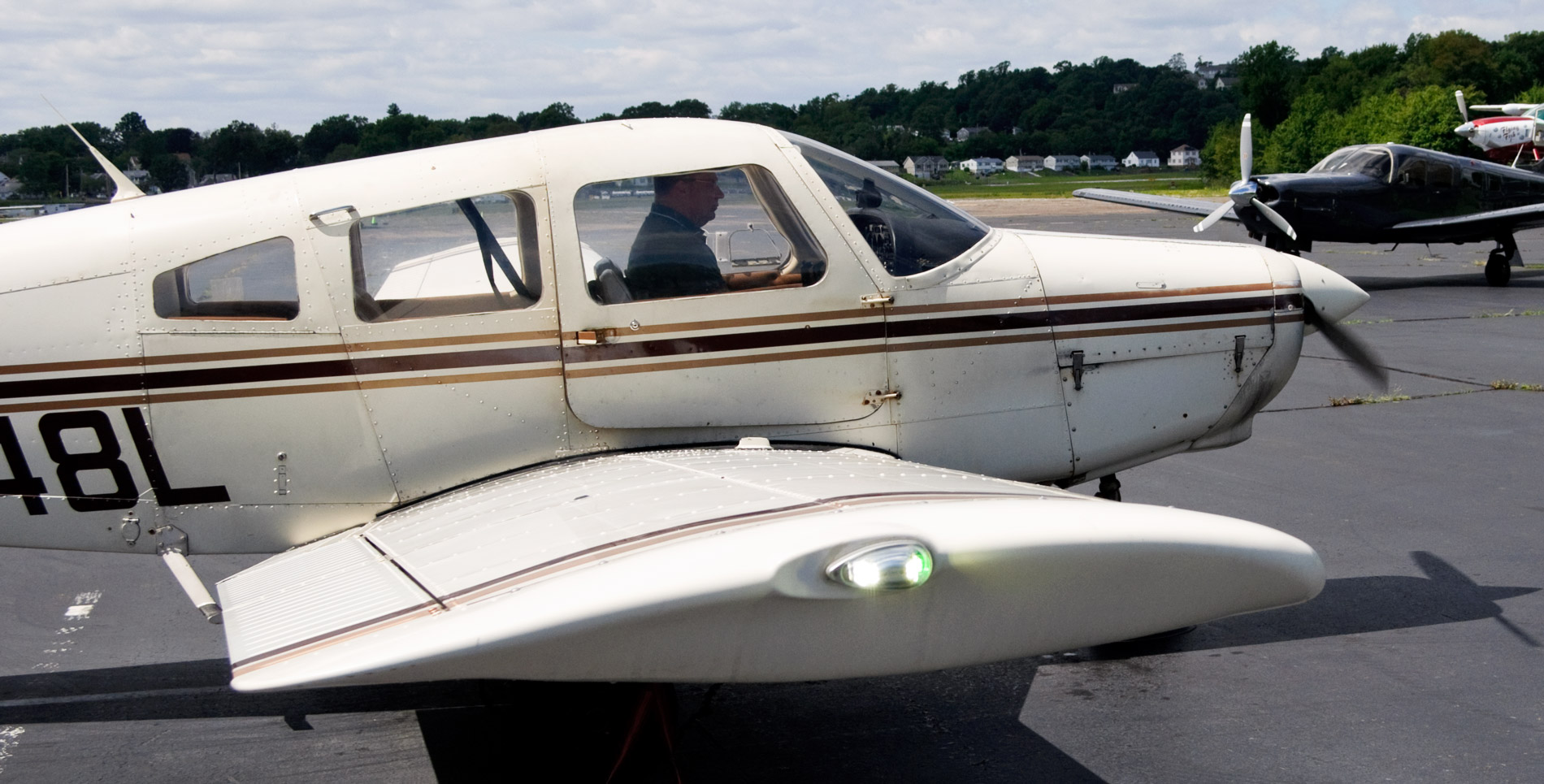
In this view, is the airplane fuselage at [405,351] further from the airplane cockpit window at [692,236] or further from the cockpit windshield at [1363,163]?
the cockpit windshield at [1363,163]

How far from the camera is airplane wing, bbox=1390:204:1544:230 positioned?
1955 centimetres

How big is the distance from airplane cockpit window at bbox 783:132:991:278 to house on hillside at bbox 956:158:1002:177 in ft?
360

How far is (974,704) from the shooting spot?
4.68 metres

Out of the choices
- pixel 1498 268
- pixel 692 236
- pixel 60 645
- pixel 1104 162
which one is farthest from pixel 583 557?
Result: pixel 1104 162

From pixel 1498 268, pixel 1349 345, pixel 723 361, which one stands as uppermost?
pixel 723 361

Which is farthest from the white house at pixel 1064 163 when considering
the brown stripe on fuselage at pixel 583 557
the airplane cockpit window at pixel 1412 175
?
the brown stripe on fuselage at pixel 583 557

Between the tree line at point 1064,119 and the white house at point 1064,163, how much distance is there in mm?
1210

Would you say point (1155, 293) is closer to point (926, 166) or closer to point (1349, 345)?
point (1349, 345)

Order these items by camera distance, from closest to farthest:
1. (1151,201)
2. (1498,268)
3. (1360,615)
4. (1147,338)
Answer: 1. (1147,338)
2. (1360,615)
3. (1498,268)
4. (1151,201)

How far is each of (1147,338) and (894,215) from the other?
1.25 m

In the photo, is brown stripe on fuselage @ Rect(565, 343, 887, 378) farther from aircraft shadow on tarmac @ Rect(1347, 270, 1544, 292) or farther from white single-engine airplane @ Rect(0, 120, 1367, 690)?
aircraft shadow on tarmac @ Rect(1347, 270, 1544, 292)

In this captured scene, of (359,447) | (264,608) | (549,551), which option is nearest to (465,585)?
(549,551)

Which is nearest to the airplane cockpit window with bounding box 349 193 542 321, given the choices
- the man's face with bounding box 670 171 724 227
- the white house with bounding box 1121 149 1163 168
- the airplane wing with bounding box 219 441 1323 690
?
the man's face with bounding box 670 171 724 227

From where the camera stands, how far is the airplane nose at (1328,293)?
221 inches
